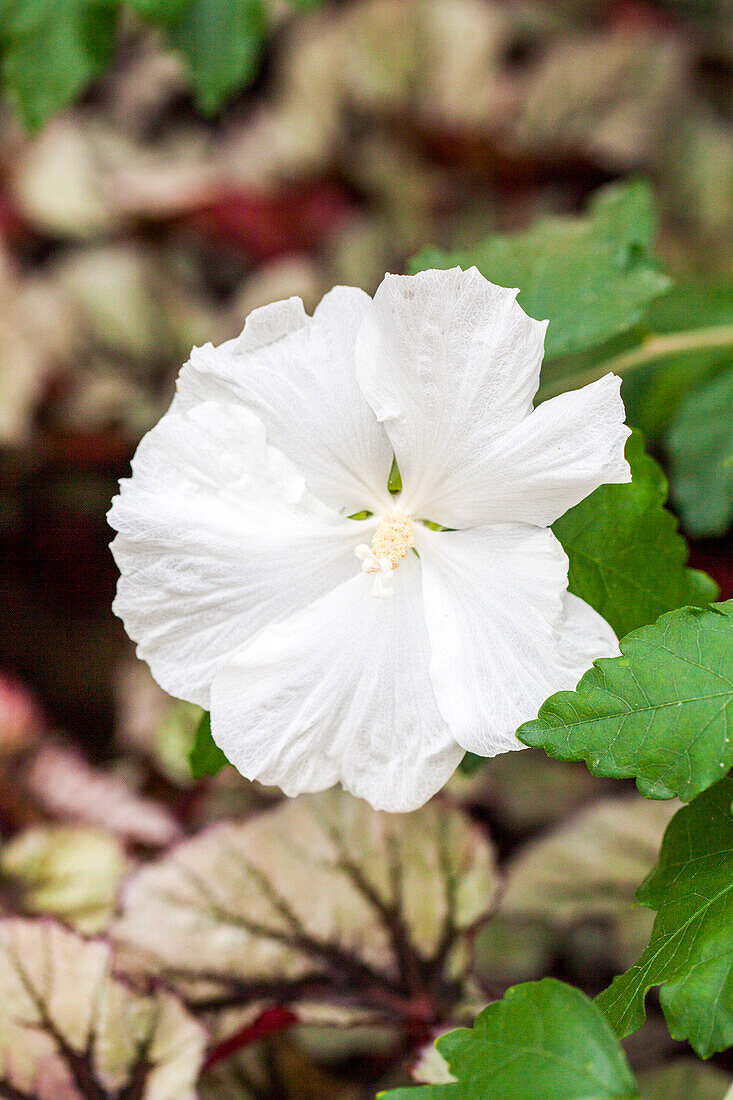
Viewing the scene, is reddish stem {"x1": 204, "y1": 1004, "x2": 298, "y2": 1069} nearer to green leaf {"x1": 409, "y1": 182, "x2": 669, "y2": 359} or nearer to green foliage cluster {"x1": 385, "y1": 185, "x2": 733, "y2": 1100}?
green foliage cluster {"x1": 385, "y1": 185, "x2": 733, "y2": 1100}

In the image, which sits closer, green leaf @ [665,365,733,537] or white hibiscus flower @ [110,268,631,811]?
white hibiscus flower @ [110,268,631,811]

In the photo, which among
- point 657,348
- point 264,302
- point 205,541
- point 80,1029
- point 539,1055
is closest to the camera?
point 539,1055

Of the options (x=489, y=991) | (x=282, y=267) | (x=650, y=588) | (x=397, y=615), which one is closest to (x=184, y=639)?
(x=397, y=615)

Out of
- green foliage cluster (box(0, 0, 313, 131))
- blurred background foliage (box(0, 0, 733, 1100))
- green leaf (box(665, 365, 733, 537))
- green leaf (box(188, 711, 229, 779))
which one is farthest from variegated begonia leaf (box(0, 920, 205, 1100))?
green foliage cluster (box(0, 0, 313, 131))

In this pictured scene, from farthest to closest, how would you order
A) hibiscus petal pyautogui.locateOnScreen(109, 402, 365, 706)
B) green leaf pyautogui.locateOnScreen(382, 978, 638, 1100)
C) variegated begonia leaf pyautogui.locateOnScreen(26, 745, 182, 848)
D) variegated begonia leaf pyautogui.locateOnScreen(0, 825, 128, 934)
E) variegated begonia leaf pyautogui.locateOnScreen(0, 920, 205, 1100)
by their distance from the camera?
variegated begonia leaf pyautogui.locateOnScreen(26, 745, 182, 848) → variegated begonia leaf pyautogui.locateOnScreen(0, 825, 128, 934) → variegated begonia leaf pyautogui.locateOnScreen(0, 920, 205, 1100) → hibiscus petal pyautogui.locateOnScreen(109, 402, 365, 706) → green leaf pyautogui.locateOnScreen(382, 978, 638, 1100)

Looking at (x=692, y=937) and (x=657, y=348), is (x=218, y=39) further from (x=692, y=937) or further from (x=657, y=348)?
(x=692, y=937)

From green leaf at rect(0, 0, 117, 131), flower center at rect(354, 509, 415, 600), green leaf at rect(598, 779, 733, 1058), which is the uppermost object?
green leaf at rect(0, 0, 117, 131)

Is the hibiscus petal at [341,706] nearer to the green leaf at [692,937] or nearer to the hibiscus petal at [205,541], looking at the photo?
the hibiscus petal at [205,541]

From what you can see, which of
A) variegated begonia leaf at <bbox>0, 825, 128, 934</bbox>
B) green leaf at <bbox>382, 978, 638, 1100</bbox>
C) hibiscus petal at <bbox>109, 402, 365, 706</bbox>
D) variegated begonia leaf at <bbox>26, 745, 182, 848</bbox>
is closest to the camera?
green leaf at <bbox>382, 978, 638, 1100</bbox>

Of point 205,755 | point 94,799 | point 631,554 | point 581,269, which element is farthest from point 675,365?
point 94,799
